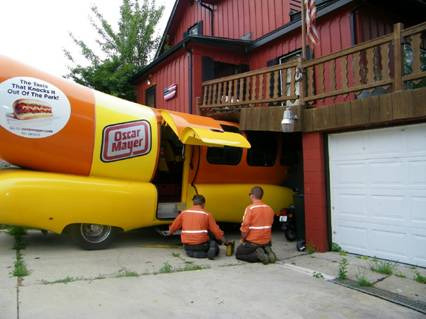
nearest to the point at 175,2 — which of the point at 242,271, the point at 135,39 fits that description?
the point at 135,39

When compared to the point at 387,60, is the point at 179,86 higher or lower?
higher

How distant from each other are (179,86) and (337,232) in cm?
798

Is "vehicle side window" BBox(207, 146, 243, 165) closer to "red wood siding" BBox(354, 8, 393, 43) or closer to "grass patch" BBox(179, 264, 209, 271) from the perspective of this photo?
"grass patch" BBox(179, 264, 209, 271)

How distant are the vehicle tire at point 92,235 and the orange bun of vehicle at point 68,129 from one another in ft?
3.32

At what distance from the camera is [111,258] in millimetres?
6945

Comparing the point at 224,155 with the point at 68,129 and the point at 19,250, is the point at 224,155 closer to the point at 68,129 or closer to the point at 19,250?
the point at 68,129

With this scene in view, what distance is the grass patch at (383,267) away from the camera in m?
6.19

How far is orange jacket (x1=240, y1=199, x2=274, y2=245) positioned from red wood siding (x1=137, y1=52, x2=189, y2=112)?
22.9ft

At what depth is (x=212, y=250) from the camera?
711 centimetres

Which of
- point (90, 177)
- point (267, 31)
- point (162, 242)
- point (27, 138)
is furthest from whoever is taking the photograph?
point (267, 31)

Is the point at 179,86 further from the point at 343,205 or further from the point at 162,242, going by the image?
the point at 343,205

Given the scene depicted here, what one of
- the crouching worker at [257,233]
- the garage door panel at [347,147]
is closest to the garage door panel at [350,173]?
the garage door panel at [347,147]

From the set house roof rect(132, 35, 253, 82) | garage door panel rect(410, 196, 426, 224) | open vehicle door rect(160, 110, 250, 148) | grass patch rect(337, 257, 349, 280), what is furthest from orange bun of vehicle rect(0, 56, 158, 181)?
house roof rect(132, 35, 253, 82)

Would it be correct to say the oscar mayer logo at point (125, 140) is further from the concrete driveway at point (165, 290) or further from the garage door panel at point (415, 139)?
the garage door panel at point (415, 139)
